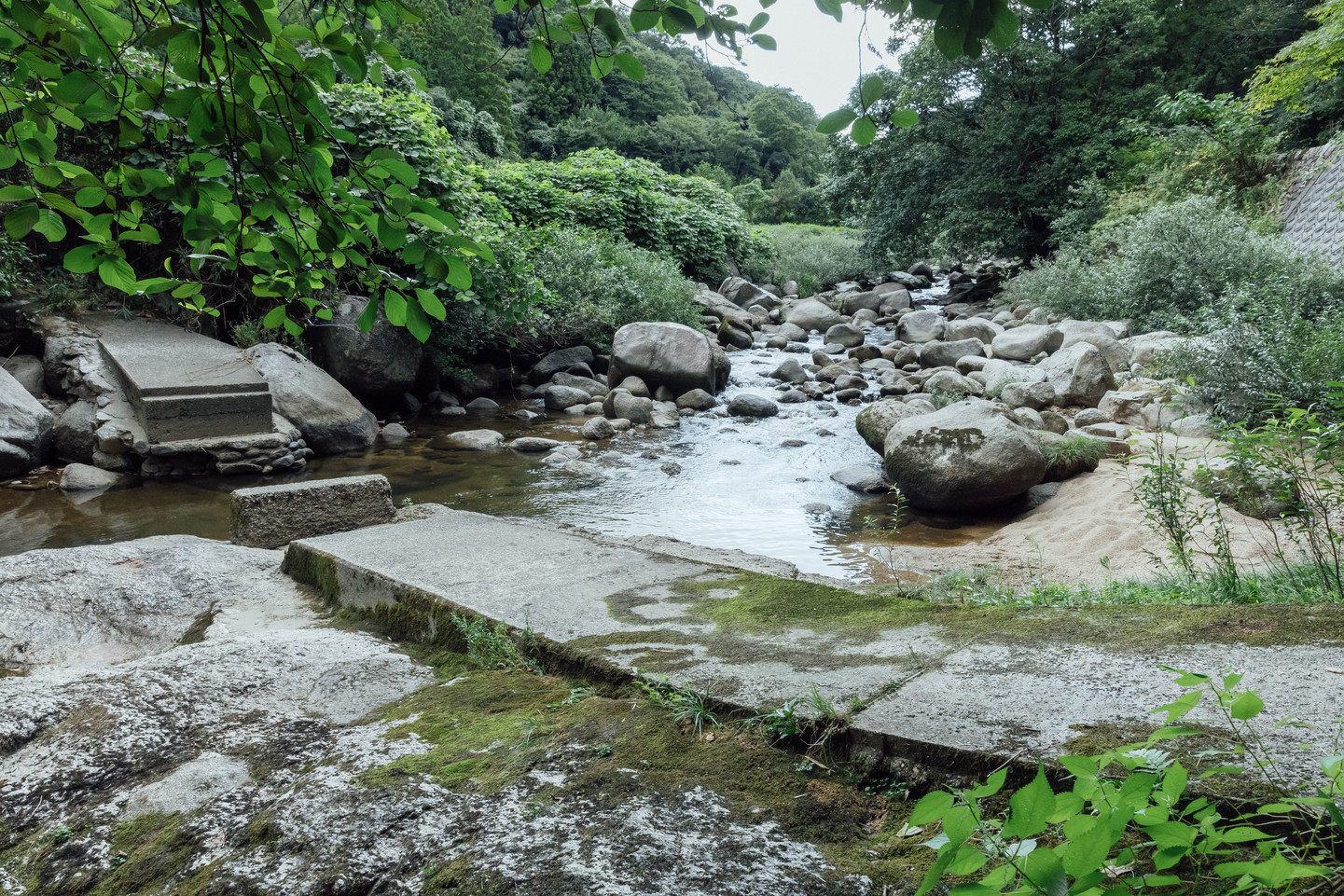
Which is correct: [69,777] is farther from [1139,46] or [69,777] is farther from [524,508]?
[1139,46]

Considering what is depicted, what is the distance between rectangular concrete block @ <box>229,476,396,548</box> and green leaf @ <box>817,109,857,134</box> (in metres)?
3.58

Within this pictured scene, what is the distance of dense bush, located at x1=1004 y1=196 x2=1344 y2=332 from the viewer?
950 cm

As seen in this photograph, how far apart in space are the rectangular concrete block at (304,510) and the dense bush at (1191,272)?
347 inches

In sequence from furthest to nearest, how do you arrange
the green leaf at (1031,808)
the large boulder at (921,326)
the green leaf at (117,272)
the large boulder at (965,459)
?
the large boulder at (921,326) < the large boulder at (965,459) < the green leaf at (117,272) < the green leaf at (1031,808)

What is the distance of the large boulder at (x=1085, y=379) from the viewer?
31.0ft

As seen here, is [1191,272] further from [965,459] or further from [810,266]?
[810,266]

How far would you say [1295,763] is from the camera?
4.29 feet

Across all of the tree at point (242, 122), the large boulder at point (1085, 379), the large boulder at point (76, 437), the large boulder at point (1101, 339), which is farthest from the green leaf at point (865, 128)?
the large boulder at point (1101, 339)

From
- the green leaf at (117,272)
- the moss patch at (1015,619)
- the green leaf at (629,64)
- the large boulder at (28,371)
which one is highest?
the green leaf at (629,64)

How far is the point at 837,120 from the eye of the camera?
1379 millimetres

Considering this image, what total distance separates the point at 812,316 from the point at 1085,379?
859 centimetres

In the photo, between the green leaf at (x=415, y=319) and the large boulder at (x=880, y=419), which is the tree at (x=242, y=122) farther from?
the large boulder at (x=880, y=419)

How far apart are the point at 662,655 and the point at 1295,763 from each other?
4.52ft

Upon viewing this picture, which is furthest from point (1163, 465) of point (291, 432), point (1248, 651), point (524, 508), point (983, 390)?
point (291, 432)
